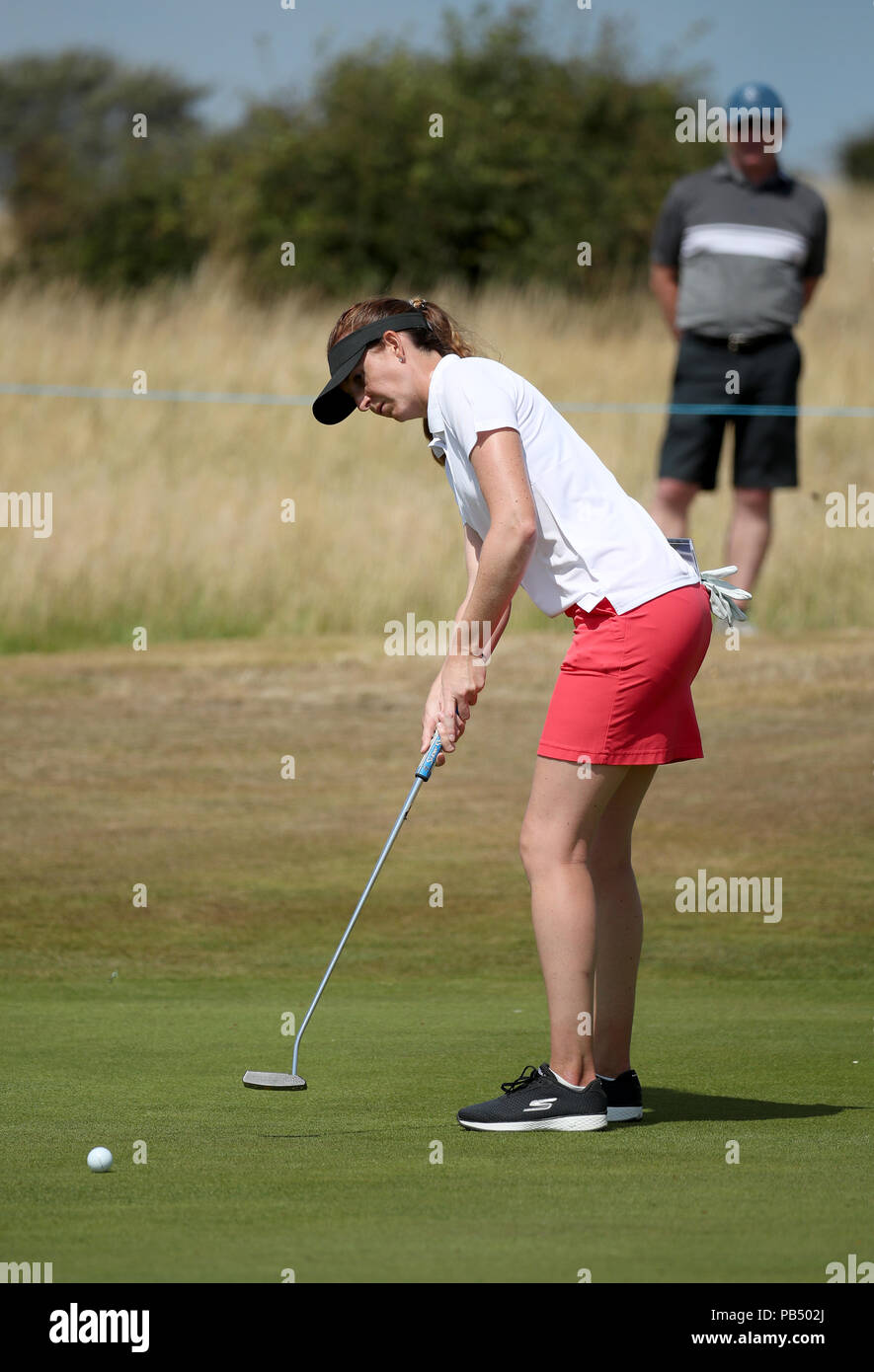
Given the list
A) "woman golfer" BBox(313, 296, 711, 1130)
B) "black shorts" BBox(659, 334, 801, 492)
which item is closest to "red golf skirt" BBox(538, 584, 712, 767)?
"woman golfer" BBox(313, 296, 711, 1130)

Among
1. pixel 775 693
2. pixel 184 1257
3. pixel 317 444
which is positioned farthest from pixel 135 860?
pixel 317 444

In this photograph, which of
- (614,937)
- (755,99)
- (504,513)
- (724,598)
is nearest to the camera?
(504,513)

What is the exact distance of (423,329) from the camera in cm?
475

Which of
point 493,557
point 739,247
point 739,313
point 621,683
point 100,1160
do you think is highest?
point 739,247

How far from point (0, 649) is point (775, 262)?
18.3ft

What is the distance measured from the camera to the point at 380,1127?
15.3 ft

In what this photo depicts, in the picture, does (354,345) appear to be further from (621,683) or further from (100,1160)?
(100,1160)

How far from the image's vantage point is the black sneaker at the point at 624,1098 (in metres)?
4.80

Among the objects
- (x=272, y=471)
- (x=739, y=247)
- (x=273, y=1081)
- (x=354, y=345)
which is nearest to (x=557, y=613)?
(x=354, y=345)

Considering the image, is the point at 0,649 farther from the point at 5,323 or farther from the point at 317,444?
the point at 5,323

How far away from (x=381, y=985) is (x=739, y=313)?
5125mm

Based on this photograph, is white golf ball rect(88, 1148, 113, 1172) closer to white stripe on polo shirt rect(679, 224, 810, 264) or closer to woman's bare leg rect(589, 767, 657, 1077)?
woman's bare leg rect(589, 767, 657, 1077)

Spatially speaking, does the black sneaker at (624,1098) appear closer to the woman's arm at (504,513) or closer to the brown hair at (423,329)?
the woman's arm at (504,513)

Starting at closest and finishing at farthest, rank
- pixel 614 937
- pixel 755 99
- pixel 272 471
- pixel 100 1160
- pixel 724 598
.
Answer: pixel 100 1160 → pixel 614 937 → pixel 724 598 → pixel 755 99 → pixel 272 471
